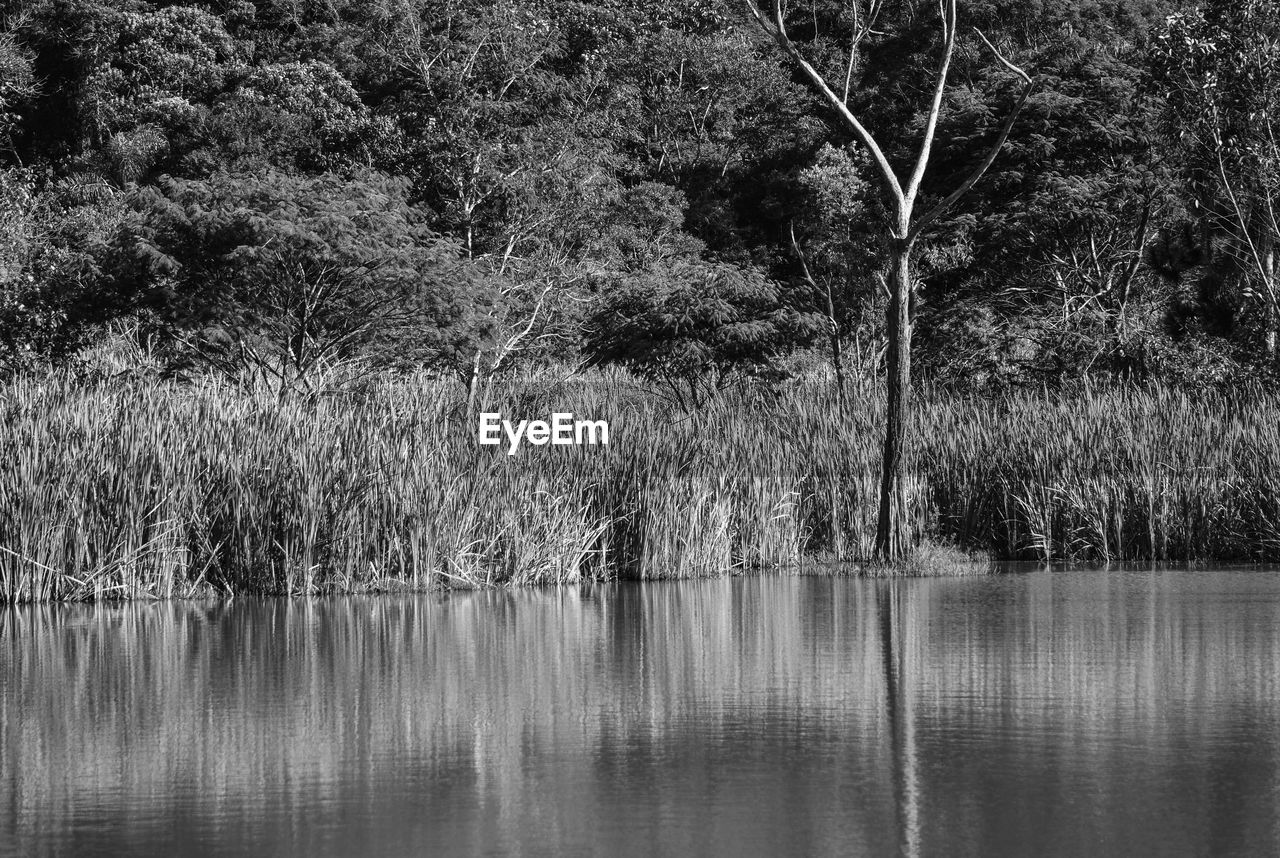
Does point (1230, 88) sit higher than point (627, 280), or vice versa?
point (1230, 88)

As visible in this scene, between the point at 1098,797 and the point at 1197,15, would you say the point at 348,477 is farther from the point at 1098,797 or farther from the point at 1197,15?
the point at 1197,15

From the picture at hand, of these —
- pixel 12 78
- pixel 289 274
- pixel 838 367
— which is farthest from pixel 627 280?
pixel 12 78

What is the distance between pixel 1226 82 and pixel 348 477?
42.5ft

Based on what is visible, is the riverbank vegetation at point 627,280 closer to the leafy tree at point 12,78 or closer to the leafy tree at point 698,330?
the leafy tree at point 698,330

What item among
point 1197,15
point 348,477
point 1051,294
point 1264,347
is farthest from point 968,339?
point 348,477

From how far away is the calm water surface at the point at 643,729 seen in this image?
14.5ft

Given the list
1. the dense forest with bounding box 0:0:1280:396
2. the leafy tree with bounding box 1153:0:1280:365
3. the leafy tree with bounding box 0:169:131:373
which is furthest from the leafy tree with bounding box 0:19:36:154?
the leafy tree with bounding box 1153:0:1280:365

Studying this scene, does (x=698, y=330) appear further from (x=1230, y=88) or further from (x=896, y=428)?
(x=896, y=428)

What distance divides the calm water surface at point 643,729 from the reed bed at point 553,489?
621mm

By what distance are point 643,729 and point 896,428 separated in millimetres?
6194

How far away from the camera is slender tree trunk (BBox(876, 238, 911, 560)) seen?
457 inches

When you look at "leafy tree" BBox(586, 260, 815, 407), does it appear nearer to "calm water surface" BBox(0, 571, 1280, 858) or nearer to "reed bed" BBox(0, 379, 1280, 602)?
"reed bed" BBox(0, 379, 1280, 602)

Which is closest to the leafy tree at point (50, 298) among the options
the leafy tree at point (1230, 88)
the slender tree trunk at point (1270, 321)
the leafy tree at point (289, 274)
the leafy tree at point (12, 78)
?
the leafy tree at point (289, 274)

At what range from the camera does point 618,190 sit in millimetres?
31828
